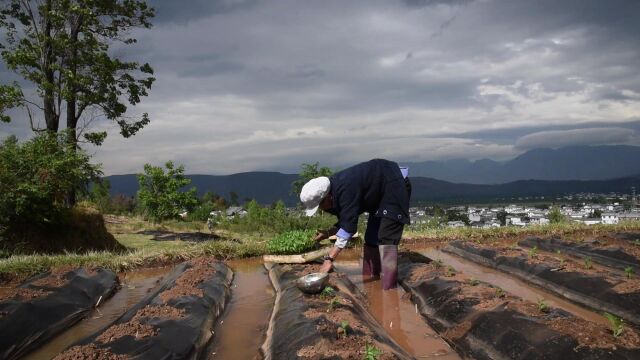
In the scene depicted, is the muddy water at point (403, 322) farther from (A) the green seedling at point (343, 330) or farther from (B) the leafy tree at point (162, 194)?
(B) the leafy tree at point (162, 194)

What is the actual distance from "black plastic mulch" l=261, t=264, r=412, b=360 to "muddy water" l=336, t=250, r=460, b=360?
27cm

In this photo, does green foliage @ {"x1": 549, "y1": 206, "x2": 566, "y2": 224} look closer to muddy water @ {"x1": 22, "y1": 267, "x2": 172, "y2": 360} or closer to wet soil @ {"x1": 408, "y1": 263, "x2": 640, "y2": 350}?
wet soil @ {"x1": 408, "y1": 263, "x2": 640, "y2": 350}

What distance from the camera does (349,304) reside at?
16.0 feet

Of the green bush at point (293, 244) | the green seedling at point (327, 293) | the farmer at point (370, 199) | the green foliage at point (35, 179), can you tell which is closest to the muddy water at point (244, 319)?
the green bush at point (293, 244)

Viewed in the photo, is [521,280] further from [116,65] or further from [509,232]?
[116,65]

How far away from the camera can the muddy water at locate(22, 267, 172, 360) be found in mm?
4984

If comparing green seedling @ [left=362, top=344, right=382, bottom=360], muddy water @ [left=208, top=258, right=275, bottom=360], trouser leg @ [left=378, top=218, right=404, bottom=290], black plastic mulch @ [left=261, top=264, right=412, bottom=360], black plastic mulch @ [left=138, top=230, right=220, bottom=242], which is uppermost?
trouser leg @ [left=378, top=218, right=404, bottom=290]

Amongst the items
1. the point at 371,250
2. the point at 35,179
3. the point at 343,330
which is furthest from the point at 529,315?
the point at 35,179

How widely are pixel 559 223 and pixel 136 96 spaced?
15814 millimetres

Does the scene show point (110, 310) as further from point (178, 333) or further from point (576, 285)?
point (576, 285)

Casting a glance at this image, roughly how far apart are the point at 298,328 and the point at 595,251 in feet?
23.5

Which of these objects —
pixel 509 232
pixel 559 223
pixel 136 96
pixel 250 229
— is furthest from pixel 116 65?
pixel 559 223

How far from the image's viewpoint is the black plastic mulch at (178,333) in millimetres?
3846

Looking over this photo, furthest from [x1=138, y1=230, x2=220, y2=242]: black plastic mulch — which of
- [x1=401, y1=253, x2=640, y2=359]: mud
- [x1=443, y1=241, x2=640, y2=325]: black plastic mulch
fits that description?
[x1=401, y1=253, x2=640, y2=359]: mud
